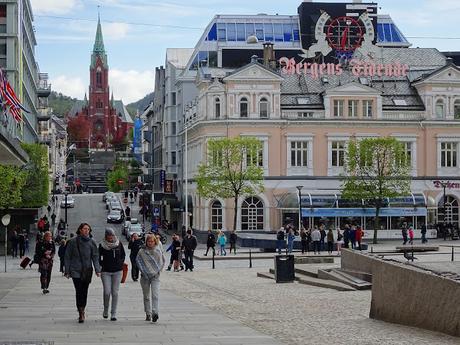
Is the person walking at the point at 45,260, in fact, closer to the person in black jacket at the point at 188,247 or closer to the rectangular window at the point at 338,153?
the person in black jacket at the point at 188,247

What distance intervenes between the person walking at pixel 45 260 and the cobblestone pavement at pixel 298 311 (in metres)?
3.69

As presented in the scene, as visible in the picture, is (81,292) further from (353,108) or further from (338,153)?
(353,108)

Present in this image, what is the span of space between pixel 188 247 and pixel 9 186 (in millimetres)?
25148

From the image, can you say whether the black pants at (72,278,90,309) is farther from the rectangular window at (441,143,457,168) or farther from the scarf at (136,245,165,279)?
the rectangular window at (441,143,457,168)

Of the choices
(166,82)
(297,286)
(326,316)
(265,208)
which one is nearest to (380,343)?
(326,316)

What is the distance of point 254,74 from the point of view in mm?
72000

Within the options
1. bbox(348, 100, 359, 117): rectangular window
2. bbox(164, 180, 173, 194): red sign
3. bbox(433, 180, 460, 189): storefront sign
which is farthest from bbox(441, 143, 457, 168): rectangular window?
bbox(164, 180, 173, 194): red sign

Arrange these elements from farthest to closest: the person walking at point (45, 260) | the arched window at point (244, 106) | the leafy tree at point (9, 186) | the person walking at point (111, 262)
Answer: the arched window at point (244, 106)
the leafy tree at point (9, 186)
the person walking at point (45, 260)
the person walking at point (111, 262)

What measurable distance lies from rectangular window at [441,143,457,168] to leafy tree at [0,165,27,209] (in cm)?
3116

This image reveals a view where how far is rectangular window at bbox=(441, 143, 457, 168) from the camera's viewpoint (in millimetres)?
74688

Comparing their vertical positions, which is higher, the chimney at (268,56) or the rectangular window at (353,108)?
the chimney at (268,56)

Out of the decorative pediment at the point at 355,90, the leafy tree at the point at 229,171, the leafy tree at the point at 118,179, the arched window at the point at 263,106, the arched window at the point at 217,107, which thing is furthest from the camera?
the leafy tree at the point at 118,179

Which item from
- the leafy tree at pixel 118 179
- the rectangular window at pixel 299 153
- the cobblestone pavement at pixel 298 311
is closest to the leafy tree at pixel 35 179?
the rectangular window at pixel 299 153

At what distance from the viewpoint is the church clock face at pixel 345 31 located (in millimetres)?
91188
